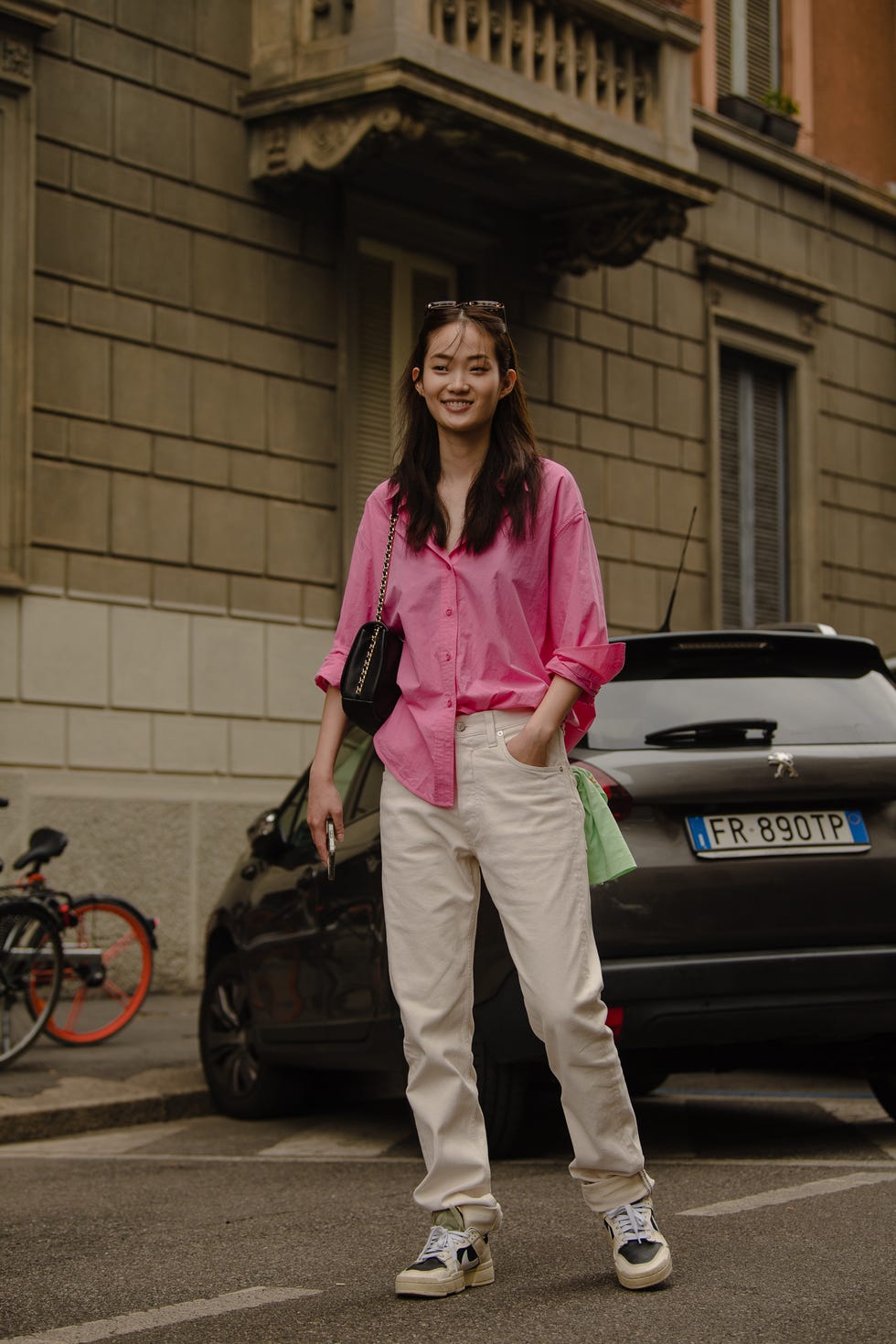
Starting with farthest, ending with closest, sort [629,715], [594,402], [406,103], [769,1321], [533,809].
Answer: [594,402], [406,103], [629,715], [533,809], [769,1321]

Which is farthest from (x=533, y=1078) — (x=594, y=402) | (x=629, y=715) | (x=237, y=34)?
(x=594, y=402)

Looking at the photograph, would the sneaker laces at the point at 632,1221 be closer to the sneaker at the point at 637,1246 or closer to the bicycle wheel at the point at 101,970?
the sneaker at the point at 637,1246

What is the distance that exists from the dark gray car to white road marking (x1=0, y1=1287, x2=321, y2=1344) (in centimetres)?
167

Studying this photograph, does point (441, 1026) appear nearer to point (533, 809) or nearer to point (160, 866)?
point (533, 809)

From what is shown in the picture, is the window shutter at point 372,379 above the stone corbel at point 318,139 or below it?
below

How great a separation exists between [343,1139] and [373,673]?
3203 millimetres

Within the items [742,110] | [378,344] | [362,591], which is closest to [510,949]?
[362,591]

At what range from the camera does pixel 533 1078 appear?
5.91 m

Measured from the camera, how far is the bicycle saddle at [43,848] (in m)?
9.71

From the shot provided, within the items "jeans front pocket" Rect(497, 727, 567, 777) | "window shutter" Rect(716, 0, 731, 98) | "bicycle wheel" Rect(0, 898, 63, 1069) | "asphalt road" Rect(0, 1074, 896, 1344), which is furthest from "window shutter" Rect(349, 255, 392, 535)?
"jeans front pocket" Rect(497, 727, 567, 777)

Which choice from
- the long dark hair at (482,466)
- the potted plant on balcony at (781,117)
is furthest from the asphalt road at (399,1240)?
the potted plant on balcony at (781,117)

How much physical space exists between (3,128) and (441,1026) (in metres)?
8.90

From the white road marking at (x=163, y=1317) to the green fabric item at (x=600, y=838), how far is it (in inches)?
40.0

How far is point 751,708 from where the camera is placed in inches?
235
